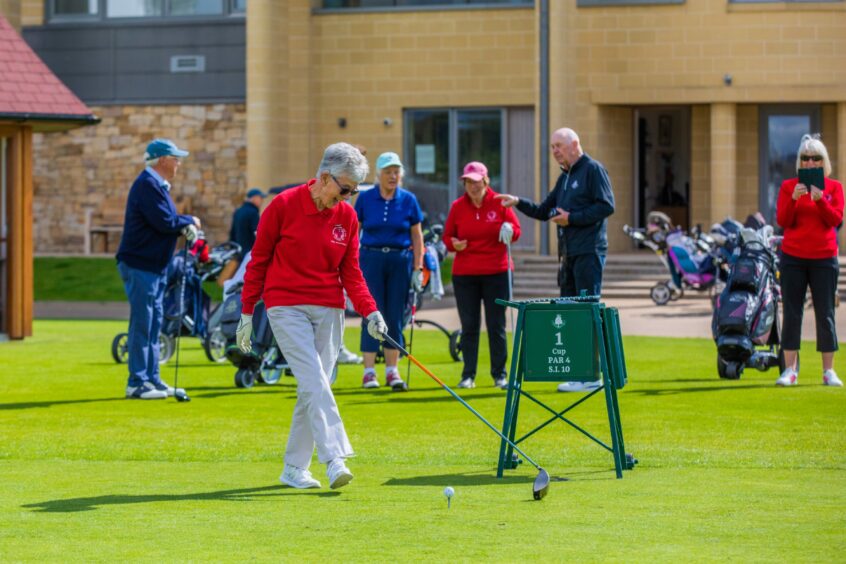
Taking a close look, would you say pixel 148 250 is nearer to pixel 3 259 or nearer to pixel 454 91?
pixel 3 259

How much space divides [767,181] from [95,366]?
69.0 feet

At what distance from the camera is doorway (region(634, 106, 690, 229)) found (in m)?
36.6

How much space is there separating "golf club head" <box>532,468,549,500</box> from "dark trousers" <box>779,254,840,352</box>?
20.7ft

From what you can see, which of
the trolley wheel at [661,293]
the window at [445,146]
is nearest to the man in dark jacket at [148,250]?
the trolley wheel at [661,293]

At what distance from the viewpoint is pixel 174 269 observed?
56.6 feet

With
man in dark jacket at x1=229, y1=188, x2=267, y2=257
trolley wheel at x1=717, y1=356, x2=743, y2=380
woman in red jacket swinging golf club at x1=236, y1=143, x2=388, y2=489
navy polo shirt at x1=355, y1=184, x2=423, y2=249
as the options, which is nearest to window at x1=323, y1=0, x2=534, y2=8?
man in dark jacket at x1=229, y1=188, x2=267, y2=257

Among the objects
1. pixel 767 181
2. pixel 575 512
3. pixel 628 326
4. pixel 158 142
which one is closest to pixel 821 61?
pixel 767 181

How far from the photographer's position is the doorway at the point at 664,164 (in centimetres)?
3659

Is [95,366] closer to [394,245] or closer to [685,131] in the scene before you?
[394,245]

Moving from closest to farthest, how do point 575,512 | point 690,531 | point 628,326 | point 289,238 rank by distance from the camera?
point 690,531 < point 575,512 < point 289,238 < point 628,326

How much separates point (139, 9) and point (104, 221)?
4.52 m

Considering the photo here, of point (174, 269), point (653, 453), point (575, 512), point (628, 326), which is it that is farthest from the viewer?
point (628, 326)

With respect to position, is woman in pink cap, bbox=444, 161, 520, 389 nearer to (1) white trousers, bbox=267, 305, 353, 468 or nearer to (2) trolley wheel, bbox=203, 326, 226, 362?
(2) trolley wheel, bbox=203, 326, 226, 362

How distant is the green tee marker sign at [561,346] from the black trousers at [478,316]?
5211 millimetres
